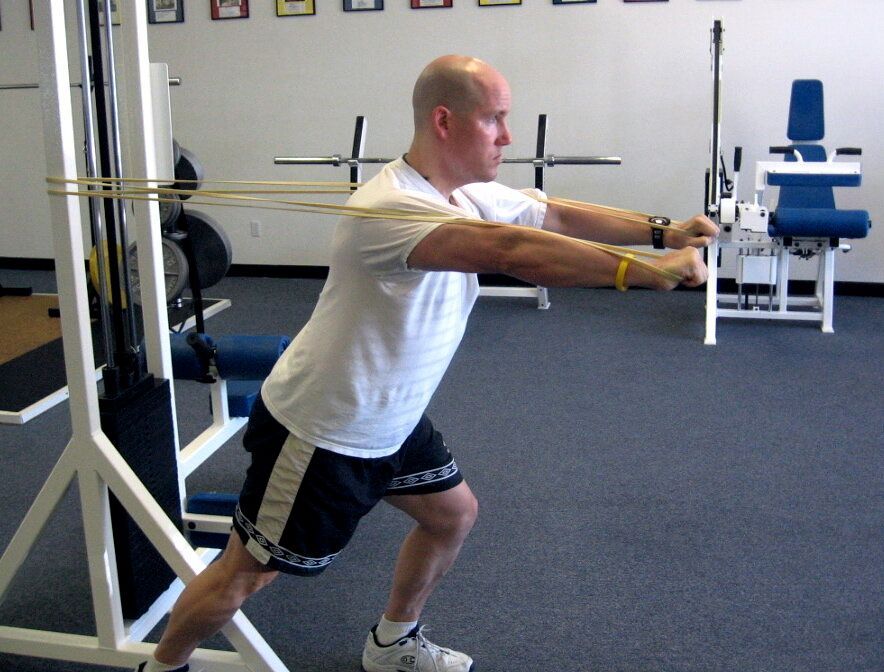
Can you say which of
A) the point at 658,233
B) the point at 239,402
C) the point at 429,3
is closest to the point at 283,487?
the point at 658,233

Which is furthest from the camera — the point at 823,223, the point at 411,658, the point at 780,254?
the point at 780,254

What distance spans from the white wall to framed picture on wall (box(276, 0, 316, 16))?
0.05 meters

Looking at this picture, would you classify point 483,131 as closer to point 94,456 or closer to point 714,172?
point 94,456

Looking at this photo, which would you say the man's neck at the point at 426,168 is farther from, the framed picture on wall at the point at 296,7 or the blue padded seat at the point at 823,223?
the framed picture on wall at the point at 296,7

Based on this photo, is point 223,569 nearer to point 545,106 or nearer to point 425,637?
point 425,637

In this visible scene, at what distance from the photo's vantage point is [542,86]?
5.75m

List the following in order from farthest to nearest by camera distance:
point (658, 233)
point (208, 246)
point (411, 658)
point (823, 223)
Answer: point (208, 246), point (823, 223), point (411, 658), point (658, 233)

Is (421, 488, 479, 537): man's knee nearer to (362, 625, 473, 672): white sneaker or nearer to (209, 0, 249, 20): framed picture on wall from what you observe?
(362, 625, 473, 672): white sneaker

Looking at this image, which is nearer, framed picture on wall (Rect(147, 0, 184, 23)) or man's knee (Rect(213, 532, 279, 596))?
man's knee (Rect(213, 532, 279, 596))

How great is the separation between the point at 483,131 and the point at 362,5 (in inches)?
187

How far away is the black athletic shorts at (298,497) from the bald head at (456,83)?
615 mm

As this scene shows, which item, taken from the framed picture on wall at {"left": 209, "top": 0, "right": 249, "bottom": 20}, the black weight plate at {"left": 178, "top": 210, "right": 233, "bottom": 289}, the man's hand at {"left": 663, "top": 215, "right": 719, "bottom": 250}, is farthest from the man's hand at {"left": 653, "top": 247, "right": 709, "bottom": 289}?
the framed picture on wall at {"left": 209, "top": 0, "right": 249, "bottom": 20}

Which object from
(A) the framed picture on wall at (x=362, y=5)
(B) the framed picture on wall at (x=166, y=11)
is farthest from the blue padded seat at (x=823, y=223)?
(B) the framed picture on wall at (x=166, y=11)

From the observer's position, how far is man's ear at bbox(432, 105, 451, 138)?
4.97 ft
